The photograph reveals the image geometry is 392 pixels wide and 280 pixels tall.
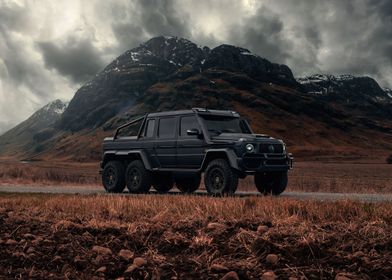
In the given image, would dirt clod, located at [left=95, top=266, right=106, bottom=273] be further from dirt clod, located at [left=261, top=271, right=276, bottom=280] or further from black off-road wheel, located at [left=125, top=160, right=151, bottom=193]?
black off-road wheel, located at [left=125, top=160, right=151, bottom=193]

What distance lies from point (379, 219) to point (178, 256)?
2.66 metres

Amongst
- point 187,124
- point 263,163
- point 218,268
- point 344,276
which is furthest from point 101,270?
point 187,124

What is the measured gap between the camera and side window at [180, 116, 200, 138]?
13.2 metres

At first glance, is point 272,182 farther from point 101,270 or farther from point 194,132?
point 101,270

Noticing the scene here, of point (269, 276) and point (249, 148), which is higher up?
point (249, 148)

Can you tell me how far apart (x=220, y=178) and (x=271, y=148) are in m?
1.54

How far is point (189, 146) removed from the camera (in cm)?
1298

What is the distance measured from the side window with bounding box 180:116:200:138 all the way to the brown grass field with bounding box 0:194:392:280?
19.3ft

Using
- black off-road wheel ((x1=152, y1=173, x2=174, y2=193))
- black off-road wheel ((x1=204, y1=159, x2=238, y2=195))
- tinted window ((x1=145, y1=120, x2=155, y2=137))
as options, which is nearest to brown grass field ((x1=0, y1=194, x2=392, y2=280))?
black off-road wheel ((x1=204, y1=159, x2=238, y2=195))

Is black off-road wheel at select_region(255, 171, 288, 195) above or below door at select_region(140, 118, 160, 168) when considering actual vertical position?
below

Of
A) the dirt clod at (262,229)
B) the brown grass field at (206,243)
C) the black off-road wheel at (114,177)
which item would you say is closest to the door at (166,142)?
the black off-road wheel at (114,177)

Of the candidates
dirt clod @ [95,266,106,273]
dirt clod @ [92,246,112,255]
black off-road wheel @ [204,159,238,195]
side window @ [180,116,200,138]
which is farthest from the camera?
side window @ [180,116,200,138]

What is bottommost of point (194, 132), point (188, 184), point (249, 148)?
point (188, 184)

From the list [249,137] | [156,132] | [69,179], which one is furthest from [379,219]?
[69,179]
